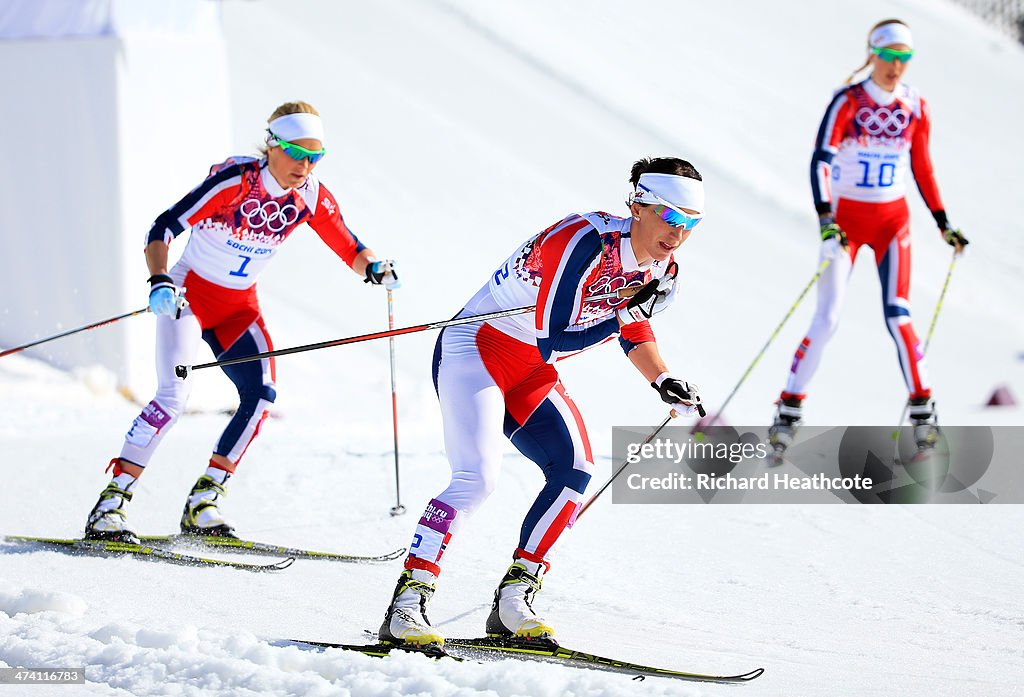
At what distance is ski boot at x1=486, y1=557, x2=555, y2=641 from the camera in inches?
160

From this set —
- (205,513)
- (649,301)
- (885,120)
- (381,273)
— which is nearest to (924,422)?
(885,120)

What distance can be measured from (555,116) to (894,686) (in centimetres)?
1371

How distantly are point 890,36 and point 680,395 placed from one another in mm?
3939

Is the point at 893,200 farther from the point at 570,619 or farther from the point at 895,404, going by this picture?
the point at 895,404

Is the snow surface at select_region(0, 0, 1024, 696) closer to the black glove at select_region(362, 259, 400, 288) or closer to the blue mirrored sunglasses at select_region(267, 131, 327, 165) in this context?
the black glove at select_region(362, 259, 400, 288)

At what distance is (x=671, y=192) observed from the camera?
390 cm

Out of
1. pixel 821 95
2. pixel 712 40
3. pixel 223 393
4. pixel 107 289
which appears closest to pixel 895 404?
pixel 223 393

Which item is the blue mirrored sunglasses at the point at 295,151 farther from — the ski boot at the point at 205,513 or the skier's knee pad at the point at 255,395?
the ski boot at the point at 205,513

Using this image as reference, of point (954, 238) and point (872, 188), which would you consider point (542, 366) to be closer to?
point (872, 188)

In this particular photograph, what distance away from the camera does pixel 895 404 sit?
38.1ft

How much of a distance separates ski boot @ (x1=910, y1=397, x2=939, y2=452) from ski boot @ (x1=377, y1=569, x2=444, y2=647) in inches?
153

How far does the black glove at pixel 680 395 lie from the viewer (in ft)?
13.0

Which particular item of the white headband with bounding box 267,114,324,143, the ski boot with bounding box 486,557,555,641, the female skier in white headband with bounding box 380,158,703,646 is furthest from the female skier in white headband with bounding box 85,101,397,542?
the ski boot with bounding box 486,557,555,641

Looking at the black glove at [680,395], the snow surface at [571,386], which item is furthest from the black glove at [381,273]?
the black glove at [680,395]
